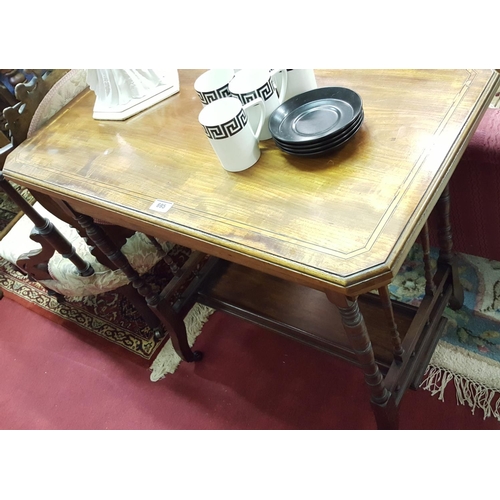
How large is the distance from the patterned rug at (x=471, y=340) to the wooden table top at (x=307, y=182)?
687 millimetres

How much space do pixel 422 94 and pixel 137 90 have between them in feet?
2.07

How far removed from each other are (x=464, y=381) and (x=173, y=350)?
0.86 meters

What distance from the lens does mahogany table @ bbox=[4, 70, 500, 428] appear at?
26.1 inches

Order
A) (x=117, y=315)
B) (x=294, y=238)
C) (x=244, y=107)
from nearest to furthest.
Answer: (x=294, y=238), (x=244, y=107), (x=117, y=315)

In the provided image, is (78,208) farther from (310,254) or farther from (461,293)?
(461,293)

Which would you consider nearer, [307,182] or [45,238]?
[307,182]

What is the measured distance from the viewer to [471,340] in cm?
123

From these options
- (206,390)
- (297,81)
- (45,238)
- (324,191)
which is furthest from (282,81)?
(206,390)

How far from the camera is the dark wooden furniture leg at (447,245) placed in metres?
1.01

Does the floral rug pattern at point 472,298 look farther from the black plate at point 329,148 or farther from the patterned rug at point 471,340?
the black plate at point 329,148

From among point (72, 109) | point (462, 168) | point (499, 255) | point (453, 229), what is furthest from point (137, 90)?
point (499, 255)

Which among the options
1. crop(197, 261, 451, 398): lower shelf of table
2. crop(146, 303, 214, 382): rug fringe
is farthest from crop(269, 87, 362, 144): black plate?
crop(146, 303, 214, 382): rug fringe

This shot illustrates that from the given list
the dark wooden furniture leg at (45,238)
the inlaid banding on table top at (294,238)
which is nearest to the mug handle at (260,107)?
the inlaid banding on table top at (294,238)

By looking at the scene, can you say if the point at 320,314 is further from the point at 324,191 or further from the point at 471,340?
the point at 324,191
